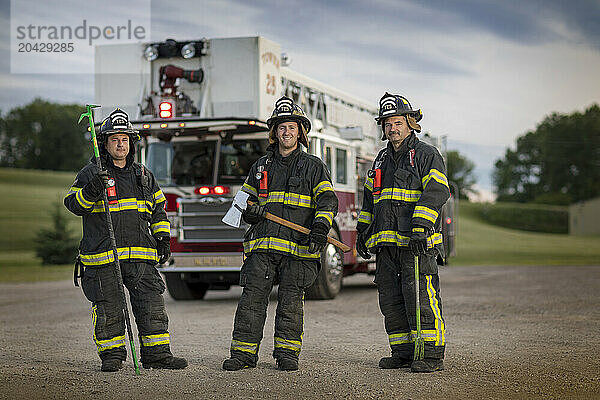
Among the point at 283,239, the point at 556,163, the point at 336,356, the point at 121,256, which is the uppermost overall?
the point at 556,163

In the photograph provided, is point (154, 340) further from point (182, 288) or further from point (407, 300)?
point (182, 288)

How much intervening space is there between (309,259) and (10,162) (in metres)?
83.2

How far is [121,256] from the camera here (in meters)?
6.99

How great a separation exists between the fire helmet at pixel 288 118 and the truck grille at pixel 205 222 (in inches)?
197

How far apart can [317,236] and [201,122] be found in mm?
5687

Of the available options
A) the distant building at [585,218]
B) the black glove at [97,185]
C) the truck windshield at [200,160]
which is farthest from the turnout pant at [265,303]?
the distant building at [585,218]

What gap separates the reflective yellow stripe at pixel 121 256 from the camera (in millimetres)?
6918

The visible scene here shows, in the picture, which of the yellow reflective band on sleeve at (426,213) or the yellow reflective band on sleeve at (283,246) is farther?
the yellow reflective band on sleeve at (283,246)

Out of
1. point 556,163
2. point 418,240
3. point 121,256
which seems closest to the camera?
point 418,240

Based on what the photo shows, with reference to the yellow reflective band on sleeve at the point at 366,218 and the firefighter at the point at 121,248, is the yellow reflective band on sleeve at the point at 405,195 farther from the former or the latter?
the firefighter at the point at 121,248

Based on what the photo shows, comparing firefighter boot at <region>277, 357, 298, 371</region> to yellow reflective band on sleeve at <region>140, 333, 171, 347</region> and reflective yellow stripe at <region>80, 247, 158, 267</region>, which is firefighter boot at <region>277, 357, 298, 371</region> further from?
reflective yellow stripe at <region>80, 247, 158, 267</region>

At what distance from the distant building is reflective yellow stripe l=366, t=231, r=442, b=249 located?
72.1 metres

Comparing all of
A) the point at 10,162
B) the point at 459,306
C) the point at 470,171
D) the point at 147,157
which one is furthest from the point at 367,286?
the point at 470,171

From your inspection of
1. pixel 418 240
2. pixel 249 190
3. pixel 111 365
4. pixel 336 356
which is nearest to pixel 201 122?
pixel 249 190
